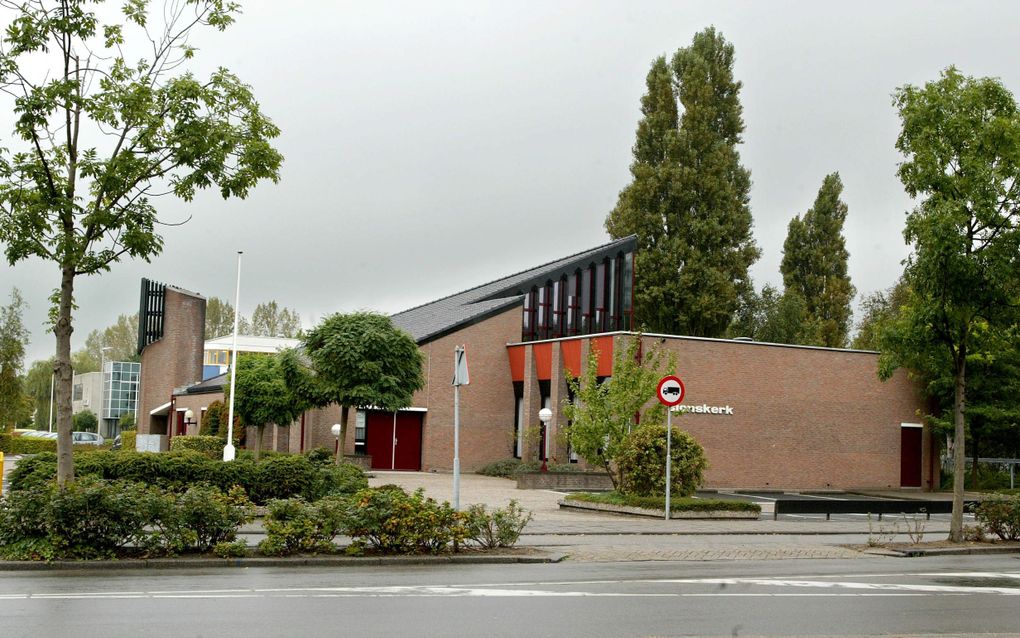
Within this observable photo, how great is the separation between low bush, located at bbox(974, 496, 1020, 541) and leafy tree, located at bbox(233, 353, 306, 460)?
2589cm

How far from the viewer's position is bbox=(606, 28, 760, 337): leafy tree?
52.1 meters

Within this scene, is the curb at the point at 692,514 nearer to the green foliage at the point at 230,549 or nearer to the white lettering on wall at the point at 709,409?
the green foliage at the point at 230,549

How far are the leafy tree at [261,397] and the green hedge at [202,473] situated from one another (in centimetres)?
1758

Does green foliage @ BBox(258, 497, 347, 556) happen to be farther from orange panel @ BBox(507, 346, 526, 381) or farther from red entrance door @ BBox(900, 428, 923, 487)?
red entrance door @ BBox(900, 428, 923, 487)

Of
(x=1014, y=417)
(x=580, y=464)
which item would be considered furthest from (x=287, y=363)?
(x=1014, y=417)

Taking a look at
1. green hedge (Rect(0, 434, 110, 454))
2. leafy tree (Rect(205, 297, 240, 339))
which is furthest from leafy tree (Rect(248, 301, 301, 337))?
green hedge (Rect(0, 434, 110, 454))

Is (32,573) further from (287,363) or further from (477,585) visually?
(287,363)

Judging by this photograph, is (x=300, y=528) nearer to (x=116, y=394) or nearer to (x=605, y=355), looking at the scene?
(x=605, y=355)

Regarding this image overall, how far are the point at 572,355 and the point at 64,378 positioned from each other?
26.9 m

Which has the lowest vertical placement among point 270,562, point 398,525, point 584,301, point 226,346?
point 270,562

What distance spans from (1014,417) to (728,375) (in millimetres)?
10353

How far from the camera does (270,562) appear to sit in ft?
46.0

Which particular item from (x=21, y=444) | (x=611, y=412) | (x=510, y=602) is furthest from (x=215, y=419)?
(x=510, y=602)

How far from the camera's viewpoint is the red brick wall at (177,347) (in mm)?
61094
